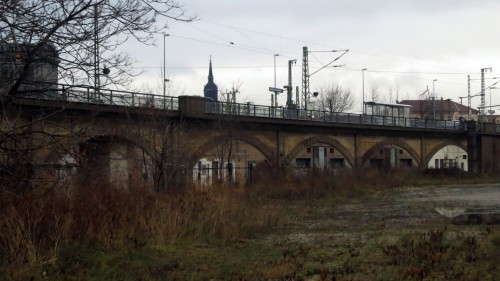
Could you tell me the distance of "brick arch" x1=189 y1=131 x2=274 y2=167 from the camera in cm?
3819

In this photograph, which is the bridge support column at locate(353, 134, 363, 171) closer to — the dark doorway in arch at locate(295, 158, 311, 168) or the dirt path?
the dark doorway in arch at locate(295, 158, 311, 168)

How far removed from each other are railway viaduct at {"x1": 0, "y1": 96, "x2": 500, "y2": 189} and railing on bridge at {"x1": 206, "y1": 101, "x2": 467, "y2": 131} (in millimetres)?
361

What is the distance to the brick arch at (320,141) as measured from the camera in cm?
4647

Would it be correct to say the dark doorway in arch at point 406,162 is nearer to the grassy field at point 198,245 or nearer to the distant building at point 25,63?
the grassy field at point 198,245

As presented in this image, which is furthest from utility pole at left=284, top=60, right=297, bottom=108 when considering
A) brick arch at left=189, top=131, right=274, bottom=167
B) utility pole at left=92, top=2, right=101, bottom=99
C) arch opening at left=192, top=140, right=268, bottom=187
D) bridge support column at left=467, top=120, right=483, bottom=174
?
utility pole at left=92, top=2, right=101, bottom=99

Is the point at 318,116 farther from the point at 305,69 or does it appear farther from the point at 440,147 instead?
the point at 440,147

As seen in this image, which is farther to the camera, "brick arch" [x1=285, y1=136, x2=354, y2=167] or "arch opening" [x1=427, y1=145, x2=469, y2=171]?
"arch opening" [x1=427, y1=145, x2=469, y2=171]

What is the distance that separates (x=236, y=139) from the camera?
40.5 meters

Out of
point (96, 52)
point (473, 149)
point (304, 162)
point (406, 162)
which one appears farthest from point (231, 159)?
point (473, 149)

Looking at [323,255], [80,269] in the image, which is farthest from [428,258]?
[80,269]

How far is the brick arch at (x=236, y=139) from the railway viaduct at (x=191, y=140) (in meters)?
0.07

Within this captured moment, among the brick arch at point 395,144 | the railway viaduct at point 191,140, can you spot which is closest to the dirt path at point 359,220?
the railway viaduct at point 191,140

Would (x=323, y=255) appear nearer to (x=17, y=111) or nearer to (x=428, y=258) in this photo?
(x=428, y=258)

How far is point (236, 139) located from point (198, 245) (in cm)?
2894
